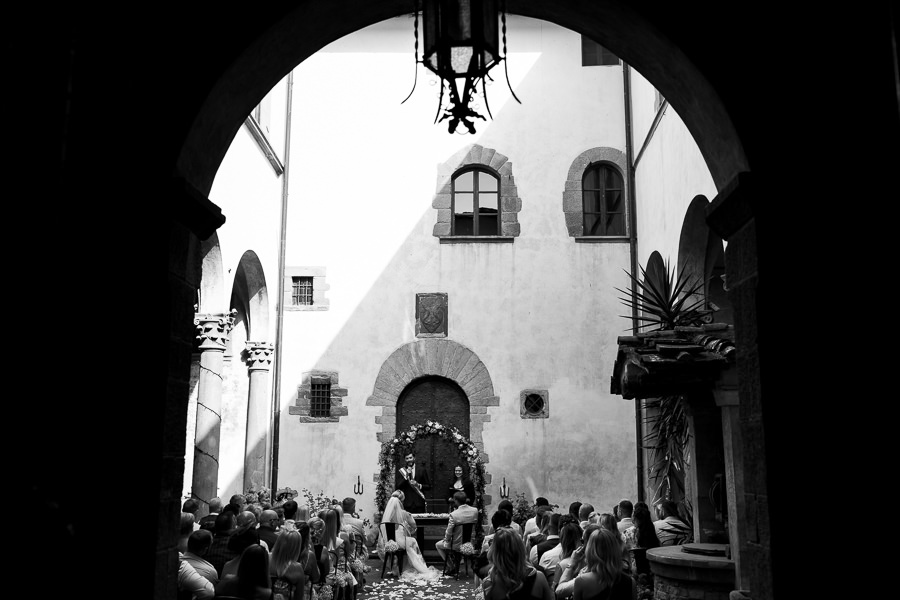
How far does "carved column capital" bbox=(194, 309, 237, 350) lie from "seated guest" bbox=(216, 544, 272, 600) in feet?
23.9

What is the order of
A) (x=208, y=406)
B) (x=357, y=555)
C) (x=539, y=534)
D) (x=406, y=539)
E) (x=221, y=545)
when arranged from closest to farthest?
(x=221, y=545) → (x=539, y=534) → (x=357, y=555) → (x=406, y=539) → (x=208, y=406)

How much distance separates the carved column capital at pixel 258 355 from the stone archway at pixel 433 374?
1862 millimetres

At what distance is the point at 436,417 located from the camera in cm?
1558

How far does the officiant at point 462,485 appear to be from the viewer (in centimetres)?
1469

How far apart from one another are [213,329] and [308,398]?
3.78 metres

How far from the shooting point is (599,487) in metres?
15.2

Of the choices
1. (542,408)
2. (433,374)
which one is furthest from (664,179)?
(433,374)

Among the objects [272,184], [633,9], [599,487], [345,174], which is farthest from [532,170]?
[633,9]

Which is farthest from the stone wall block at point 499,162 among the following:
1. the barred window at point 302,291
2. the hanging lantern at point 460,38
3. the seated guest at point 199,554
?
the hanging lantern at point 460,38

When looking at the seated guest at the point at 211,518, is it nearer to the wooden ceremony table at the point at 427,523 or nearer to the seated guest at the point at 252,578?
the seated guest at the point at 252,578

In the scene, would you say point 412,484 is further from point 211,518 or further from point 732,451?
point 732,451

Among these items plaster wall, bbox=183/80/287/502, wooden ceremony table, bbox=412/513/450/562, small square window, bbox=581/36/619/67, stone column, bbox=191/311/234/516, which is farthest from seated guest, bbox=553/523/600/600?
small square window, bbox=581/36/619/67

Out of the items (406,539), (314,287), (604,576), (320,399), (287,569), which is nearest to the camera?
(604,576)

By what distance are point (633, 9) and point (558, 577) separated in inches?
159
